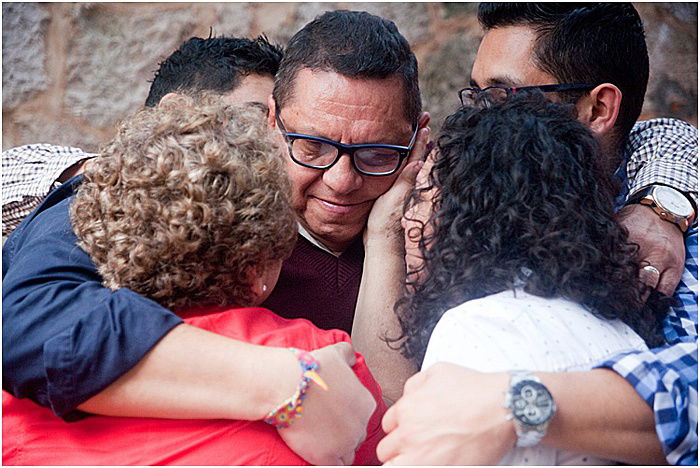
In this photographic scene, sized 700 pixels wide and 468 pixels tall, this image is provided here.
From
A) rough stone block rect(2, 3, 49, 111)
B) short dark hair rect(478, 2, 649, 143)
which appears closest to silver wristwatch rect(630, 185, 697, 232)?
short dark hair rect(478, 2, 649, 143)

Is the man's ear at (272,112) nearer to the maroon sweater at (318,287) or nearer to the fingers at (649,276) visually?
the maroon sweater at (318,287)

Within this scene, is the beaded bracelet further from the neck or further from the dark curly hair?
the neck

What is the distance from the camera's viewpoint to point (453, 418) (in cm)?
132

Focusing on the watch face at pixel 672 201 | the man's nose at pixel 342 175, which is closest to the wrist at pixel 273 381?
the man's nose at pixel 342 175

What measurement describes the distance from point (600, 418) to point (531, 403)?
155 mm

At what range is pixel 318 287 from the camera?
240 centimetres

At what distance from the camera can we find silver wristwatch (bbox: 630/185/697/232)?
200cm

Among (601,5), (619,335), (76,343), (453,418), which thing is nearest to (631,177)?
(601,5)

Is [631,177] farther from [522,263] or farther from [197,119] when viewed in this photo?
[197,119]

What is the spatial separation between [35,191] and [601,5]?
75.7 inches

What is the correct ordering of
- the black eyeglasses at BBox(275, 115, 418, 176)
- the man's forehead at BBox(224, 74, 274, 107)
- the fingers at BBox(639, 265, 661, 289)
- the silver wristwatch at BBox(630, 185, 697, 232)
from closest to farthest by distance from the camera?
the fingers at BBox(639, 265, 661, 289) < the silver wristwatch at BBox(630, 185, 697, 232) < the black eyeglasses at BBox(275, 115, 418, 176) < the man's forehead at BBox(224, 74, 274, 107)

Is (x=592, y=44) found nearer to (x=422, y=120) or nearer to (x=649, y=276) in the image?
(x=422, y=120)

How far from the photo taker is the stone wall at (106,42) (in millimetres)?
3508

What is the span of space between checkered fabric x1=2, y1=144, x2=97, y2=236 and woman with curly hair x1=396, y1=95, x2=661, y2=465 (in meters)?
1.24
